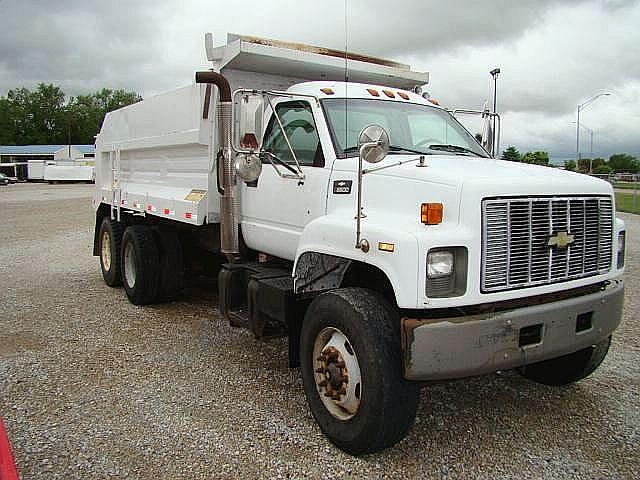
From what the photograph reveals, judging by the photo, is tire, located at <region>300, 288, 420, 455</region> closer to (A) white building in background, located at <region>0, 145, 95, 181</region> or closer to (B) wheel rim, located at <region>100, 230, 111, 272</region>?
(B) wheel rim, located at <region>100, 230, 111, 272</region>

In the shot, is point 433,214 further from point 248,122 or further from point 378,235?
point 248,122

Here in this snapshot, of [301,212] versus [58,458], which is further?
[301,212]

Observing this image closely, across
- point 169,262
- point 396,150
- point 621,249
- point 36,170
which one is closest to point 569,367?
point 621,249

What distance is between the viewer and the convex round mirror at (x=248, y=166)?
4.95 meters

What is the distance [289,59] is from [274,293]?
95.2 inches

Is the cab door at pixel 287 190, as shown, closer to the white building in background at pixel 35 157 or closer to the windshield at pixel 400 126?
the windshield at pixel 400 126

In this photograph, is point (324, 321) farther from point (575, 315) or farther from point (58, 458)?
point (58, 458)

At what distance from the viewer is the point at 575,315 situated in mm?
3896

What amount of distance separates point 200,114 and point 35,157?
322 feet

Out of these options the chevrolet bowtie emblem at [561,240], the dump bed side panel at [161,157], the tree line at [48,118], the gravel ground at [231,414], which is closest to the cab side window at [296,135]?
the dump bed side panel at [161,157]

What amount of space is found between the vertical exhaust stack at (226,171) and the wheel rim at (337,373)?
1.80 metres

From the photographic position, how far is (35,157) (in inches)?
3693

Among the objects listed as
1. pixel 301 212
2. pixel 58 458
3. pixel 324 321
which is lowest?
pixel 58 458

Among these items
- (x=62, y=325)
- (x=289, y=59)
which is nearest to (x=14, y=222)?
(x=62, y=325)
